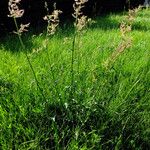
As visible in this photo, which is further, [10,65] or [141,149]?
[10,65]

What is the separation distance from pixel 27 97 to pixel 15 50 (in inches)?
92.6

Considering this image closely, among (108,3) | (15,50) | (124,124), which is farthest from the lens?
(108,3)

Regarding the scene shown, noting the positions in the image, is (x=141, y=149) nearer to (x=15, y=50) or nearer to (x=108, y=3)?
(x=15, y=50)

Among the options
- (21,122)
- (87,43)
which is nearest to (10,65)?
(87,43)

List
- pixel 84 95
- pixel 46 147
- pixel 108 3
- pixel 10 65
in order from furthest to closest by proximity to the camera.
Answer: pixel 108 3
pixel 10 65
pixel 84 95
pixel 46 147

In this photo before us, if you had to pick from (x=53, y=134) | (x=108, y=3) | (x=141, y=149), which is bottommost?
(x=108, y=3)

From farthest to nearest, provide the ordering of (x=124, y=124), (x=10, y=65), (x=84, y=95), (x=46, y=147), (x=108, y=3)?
1. (x=108, y=3)
2. (x=10, y=65)
3. (x=84, y=95)
4. (x=124, y=124)
5. (x=46, y=147)

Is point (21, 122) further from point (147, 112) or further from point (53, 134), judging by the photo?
point (147, 112)

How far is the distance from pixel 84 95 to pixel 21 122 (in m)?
0.66

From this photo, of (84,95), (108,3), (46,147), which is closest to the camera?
(46,147)

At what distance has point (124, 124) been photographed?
11.5 ft

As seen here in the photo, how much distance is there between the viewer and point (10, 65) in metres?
5.14

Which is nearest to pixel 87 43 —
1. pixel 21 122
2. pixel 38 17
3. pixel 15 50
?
pixel 15 50

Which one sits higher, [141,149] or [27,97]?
[27,97]
